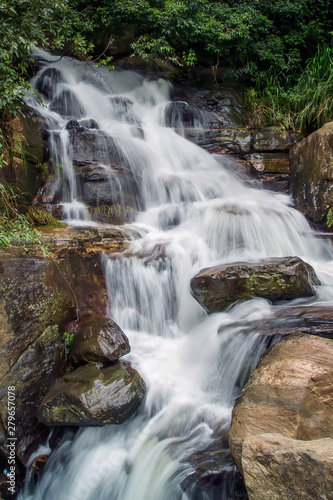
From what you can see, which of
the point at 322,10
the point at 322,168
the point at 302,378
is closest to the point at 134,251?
the point at 302,378

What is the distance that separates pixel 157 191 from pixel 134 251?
257 centimetres

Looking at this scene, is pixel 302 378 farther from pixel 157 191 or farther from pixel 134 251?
pixel 157 191

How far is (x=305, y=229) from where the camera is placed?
20.6ft

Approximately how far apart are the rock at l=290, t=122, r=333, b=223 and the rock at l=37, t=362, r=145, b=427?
493 centimetres

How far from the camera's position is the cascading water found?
9.81 ft

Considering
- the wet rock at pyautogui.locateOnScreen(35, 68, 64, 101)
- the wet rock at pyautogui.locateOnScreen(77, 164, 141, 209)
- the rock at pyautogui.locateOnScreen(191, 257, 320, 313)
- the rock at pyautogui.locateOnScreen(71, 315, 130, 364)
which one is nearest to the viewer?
the rock at pyautogui.locateOnScreen(71, 315, 130, 364)

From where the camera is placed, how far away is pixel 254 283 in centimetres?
413

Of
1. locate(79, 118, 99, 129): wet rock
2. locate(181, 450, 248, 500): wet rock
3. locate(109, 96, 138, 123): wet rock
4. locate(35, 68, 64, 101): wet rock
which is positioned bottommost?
locate(181, 450, 248, 500): wet rock

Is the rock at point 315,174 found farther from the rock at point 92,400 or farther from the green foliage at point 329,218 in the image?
the rock at point 92,400

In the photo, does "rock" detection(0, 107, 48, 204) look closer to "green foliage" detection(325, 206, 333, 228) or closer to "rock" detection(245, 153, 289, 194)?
"rock" detection(245, 153, 289, 194)

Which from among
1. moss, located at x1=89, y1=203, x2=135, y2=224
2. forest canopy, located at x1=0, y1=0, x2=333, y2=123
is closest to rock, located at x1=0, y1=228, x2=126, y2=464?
moss, located at x1=89, y1=203, x2=135, y2=224

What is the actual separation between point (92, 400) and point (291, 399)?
1875mm

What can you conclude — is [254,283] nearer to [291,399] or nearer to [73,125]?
[291,399]

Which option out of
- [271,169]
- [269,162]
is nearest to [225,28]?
[269,162]
